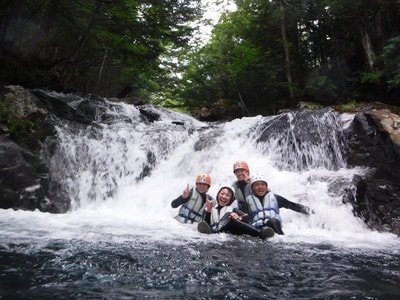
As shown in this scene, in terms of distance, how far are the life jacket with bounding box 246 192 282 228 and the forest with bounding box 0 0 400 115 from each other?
7551 millimetres

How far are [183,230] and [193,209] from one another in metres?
0.88

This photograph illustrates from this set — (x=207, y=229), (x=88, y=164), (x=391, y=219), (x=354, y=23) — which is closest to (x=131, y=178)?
(x=88, y=164)

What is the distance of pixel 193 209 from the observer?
6.38 m

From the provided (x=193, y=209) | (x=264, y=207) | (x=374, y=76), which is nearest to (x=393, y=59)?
(x=374, y=76)

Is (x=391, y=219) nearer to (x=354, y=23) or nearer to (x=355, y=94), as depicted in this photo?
(x=355, y=94)

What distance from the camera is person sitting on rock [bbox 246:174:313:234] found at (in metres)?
5.56

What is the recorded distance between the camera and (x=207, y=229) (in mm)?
5320

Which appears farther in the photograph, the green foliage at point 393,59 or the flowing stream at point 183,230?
the green foliage at point 393,59

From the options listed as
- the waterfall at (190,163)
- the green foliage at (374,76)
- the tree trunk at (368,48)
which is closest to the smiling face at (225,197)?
the waterfall at (190,163)

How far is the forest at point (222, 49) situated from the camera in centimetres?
1116

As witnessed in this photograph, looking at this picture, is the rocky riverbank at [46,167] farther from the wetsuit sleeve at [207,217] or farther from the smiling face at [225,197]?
the wetsuit sleeve at [207,217]

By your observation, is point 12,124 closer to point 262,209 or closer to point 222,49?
point 262,209

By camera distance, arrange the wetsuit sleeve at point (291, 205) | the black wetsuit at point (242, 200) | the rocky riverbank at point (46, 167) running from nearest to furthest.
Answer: the wetsuit sleeve at point (291, 205), the black wetsuit at point (242, 200), the rocky riverbank at point (46, 167)

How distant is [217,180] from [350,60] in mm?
10898
